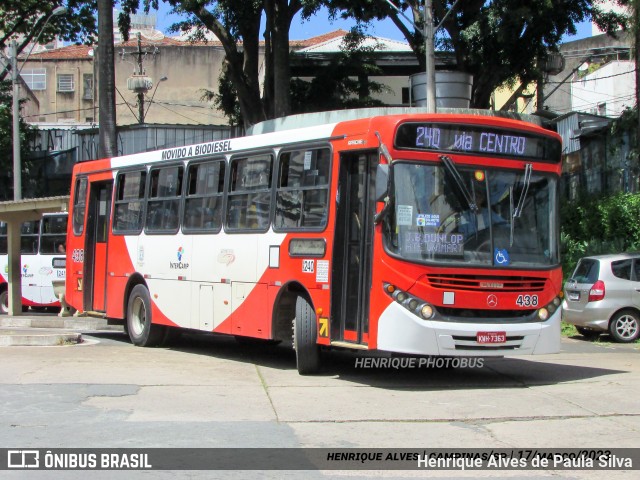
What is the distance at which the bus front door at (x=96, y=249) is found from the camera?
16047 mm

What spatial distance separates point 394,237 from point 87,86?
2114 inches

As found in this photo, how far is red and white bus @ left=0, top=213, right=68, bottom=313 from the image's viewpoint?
24.5 metres

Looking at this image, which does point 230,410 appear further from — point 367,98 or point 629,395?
point 367,98

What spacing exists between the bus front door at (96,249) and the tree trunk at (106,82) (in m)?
7.06

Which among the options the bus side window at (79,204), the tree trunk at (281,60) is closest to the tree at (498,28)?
the tree trunk at (281,60)

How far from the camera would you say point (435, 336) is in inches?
387

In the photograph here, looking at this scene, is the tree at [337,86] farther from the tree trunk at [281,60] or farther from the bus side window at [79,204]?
the bus side window at [79,204]

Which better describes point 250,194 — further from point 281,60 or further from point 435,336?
point 281,60

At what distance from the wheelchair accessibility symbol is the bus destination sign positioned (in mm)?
1170

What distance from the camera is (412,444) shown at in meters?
7.59

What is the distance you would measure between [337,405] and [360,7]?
18208 millimetres

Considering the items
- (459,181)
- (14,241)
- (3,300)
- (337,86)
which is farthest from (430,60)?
(3,300)

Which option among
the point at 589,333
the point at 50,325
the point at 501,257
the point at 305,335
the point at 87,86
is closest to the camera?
the point at 501,257

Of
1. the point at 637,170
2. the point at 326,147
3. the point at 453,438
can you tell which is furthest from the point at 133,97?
the point at 453,438
